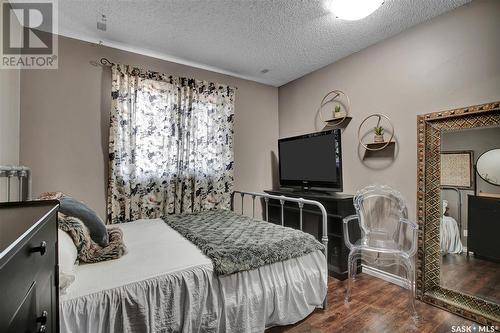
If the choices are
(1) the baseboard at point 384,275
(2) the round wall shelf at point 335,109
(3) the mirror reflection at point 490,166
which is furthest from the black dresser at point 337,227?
(3) the mirror reflection at point 490,166

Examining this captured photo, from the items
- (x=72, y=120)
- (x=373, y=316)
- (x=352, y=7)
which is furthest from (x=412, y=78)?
(x=72, y=120)

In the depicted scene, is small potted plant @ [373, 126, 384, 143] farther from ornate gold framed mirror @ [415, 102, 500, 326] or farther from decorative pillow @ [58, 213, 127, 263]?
decorative pillow @ [58, 213, 127, 263]

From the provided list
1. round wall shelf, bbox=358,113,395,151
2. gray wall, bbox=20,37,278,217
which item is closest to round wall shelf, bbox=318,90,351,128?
round wall shelf, bbox=358,113,395,151

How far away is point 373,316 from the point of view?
1.91 metres

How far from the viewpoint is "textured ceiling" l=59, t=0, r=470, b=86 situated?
2.04m

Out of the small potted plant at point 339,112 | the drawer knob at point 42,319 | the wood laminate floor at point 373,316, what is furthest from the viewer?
the small potted plant at point 339,112

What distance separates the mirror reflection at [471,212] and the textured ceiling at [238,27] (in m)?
1.19

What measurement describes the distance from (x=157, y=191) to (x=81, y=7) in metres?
1.85

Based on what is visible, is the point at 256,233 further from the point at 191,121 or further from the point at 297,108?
the point at 297,108

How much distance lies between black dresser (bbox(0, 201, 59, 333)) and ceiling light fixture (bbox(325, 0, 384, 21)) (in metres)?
2.32

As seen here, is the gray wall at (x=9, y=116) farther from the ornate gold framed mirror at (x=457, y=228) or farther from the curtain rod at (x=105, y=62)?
the ornate gold framed mirror at (x=457, y=228)

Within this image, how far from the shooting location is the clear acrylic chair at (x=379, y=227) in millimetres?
2295

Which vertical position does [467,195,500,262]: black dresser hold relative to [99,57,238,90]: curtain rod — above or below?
below

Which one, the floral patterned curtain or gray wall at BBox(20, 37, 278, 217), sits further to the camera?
the floral patterned curtain
